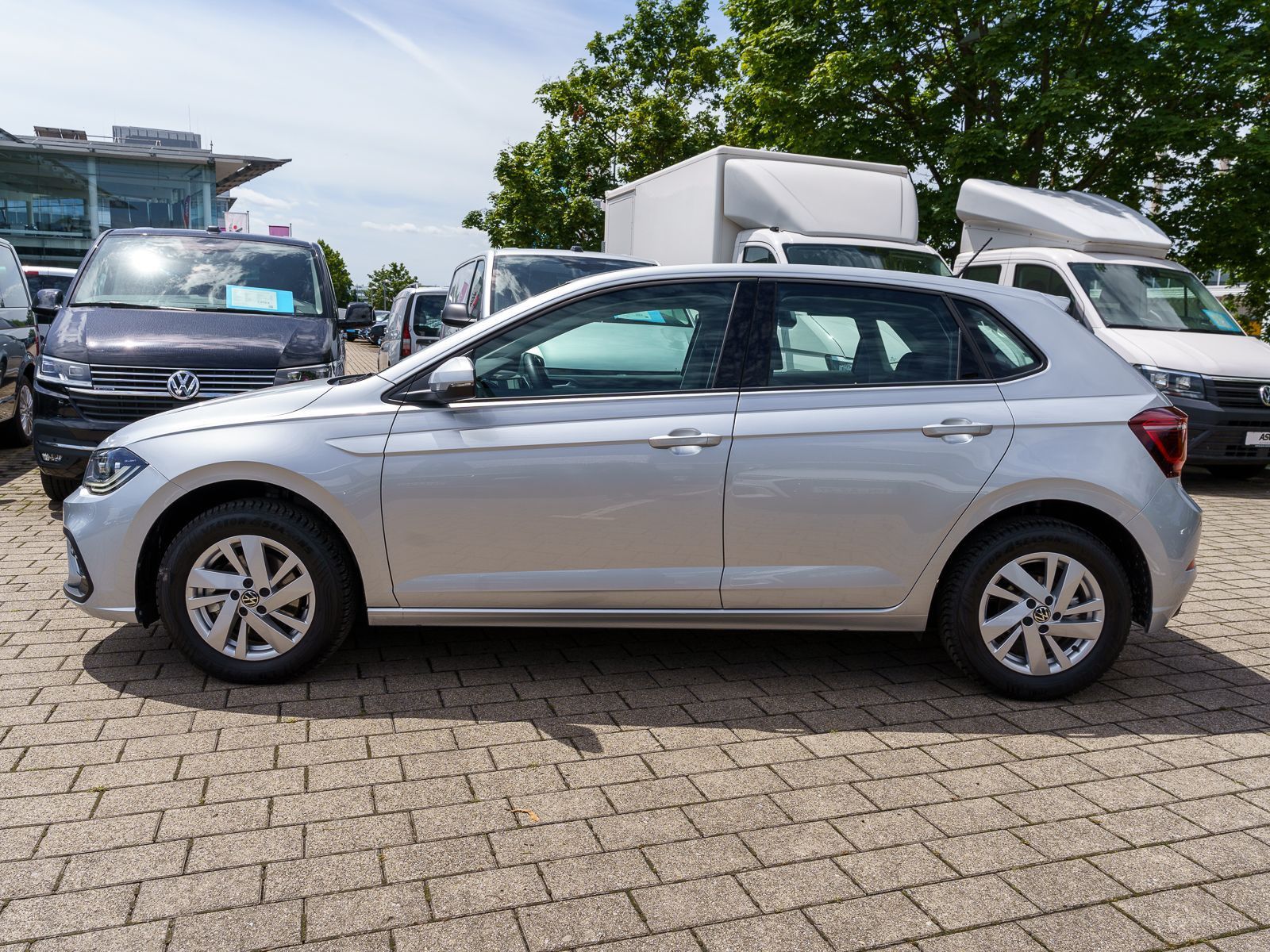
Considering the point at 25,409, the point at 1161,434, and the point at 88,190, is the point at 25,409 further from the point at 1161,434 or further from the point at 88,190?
the point at 88,190

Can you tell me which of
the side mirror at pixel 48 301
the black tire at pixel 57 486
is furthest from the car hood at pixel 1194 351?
the side mirror at pixel 48 301

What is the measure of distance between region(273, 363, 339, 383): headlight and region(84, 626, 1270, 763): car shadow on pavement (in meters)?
2.71

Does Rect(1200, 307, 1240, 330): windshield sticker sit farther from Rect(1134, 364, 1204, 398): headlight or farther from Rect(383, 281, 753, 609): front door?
Rect(383, 281, 753, 609): front door

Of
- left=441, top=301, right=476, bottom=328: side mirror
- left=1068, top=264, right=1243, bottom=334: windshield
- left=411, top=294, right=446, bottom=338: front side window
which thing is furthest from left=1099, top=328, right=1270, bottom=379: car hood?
left=411, top=294, right=446, bottom=338: front side window

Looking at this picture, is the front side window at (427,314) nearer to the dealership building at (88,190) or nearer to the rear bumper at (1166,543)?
the rear bumper at (1166,543)

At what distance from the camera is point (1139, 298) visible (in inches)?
429

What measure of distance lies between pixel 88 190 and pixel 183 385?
4403 cm

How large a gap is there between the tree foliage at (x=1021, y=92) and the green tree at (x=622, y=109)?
45.5 feet

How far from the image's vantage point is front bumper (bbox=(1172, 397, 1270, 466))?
32.6 feet

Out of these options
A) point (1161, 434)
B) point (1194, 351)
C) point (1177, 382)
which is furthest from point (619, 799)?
point (1194, 351)

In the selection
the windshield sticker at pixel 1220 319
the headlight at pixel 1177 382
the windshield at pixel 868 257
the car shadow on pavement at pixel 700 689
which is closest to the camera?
the car shadow on pavement at pixel 700 689

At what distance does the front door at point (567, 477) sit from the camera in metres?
4.18

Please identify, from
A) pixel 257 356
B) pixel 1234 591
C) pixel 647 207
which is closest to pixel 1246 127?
pixel 647 207

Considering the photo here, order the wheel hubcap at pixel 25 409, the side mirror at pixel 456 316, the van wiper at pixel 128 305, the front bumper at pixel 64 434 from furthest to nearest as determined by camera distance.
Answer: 1. the wheel hubcap at pixel 25 409
2. the side mirror at pixel 456 316
3. the van wiper at pixel 128 305
4. the front bumper at pixel 64 434
